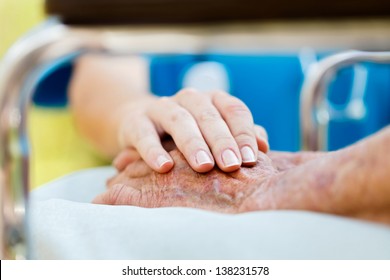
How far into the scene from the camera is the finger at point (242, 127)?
0.45 meters

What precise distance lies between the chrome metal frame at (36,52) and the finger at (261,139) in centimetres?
8

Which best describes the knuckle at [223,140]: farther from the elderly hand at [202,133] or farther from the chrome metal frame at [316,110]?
the chrome metal frame at [316,110]

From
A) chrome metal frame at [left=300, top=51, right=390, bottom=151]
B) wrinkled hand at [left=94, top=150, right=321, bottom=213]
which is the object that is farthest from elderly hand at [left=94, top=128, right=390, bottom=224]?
chrome metal frame at [left=300, top=51, right=390, bottom=151]

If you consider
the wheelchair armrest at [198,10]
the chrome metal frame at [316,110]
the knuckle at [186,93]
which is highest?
the chrome metal frame at [316,110]

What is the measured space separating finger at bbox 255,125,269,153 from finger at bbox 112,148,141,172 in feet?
0.34

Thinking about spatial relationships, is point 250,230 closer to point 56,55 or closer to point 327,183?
point 327,183

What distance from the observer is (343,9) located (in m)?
0.32

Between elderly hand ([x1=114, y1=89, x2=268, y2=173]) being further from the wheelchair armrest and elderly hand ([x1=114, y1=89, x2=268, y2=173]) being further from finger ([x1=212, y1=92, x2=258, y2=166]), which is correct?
the wheelchair armrest

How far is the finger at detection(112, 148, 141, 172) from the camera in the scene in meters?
0.51

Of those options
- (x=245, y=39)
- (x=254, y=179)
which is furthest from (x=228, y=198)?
(x=245, y=39)

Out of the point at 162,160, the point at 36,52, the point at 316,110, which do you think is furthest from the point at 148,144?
the point at 316,110

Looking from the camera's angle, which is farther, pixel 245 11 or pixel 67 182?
pixel 67 182

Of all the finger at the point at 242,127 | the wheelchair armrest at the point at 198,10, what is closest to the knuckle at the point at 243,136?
the finger at the point at 242,127
